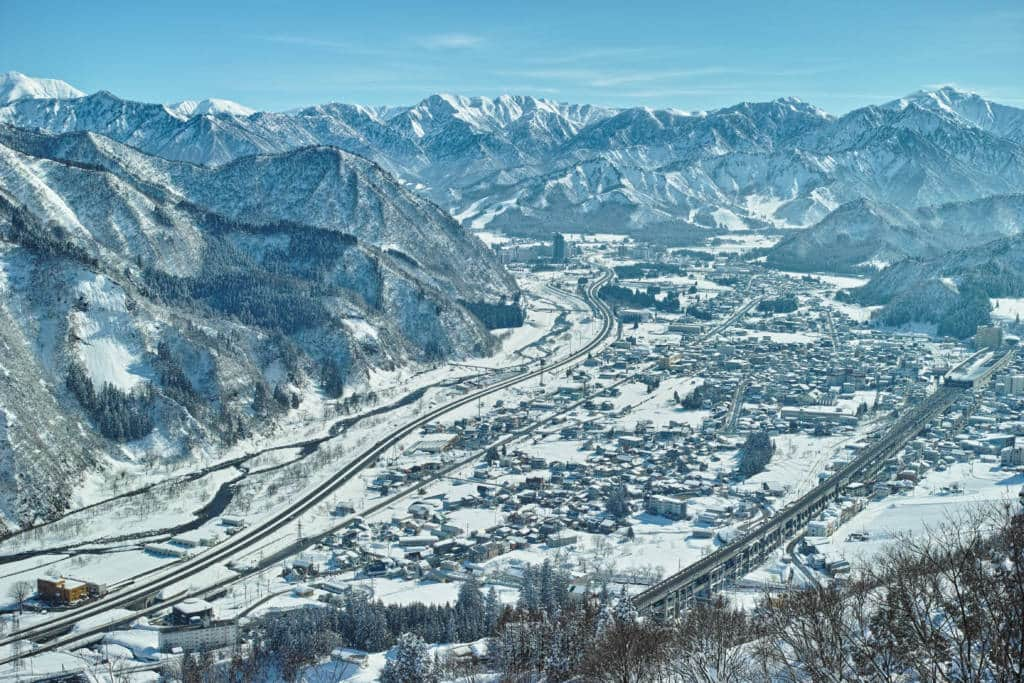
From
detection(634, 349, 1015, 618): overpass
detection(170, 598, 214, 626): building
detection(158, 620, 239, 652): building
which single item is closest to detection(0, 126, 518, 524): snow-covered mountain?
detection(170, 598, 214, 626): building

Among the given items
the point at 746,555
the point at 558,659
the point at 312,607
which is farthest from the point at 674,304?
the point at 558,659

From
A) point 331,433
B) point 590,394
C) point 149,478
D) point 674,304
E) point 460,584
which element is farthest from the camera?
point 674,304

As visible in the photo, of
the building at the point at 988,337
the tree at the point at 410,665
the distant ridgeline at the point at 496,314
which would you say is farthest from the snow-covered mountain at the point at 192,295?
the building at the point at 988,337

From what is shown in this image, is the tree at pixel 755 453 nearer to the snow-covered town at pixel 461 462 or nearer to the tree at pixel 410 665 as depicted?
the snow-covered town at pixel 461 462

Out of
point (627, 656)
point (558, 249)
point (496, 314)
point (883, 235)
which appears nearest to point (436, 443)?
point (627, 656)

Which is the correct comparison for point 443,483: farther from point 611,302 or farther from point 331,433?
point 611,302

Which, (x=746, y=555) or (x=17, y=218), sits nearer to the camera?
(x=746, y=555)

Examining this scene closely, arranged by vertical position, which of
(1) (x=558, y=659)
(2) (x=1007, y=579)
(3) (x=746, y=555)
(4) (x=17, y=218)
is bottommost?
(3) (x=746, y=555)
